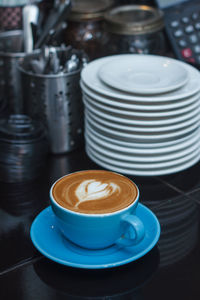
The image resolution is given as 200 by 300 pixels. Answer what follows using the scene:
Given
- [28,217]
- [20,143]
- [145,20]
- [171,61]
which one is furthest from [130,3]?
[28,217]

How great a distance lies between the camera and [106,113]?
30.4 inches

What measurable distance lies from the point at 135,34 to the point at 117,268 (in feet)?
1.71

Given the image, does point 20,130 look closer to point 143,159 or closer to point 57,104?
point 57,104

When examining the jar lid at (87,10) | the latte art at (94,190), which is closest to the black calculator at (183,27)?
the jar lid at (87,10)

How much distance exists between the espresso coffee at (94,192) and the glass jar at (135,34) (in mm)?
406

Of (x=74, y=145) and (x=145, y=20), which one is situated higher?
(x=145, y=20)

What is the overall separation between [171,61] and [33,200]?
36cm

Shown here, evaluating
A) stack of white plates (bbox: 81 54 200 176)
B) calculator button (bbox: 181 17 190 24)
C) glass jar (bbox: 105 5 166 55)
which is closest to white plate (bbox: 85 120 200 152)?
stack of white plates (bbox: 81 54 200 176)

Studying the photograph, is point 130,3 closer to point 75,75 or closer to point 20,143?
point 75,75

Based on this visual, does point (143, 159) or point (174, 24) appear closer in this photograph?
point (143, 159)

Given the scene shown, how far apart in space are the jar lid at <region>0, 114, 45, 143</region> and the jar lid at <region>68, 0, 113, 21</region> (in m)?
0.30

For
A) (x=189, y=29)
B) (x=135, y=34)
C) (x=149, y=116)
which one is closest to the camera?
(x=149, y=116)

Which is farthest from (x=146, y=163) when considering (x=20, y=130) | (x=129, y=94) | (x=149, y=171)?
(x=20, y=130)

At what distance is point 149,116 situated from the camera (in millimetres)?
740
